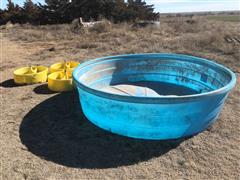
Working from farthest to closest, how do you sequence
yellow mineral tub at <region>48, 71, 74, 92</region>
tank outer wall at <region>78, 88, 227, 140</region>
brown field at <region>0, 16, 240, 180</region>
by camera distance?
yellow mineral tub at <region>48, 71, 74, 92</region>
tank outer wall at <region>78, 88, 227, 140</region>
brown field at <region>0, 16, 240, 180</region>

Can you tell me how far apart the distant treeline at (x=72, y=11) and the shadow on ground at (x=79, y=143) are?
1398 centimetres

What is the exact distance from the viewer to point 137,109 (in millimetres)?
2834

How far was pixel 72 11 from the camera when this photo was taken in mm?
18328

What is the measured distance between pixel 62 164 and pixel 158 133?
1086 millimetres

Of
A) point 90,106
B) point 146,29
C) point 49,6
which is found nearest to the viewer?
point 90,106

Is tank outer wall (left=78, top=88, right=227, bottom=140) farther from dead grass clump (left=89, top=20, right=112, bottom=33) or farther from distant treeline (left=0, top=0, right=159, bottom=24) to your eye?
distant treeline (left=0, top=0, right=159, bottom=24)

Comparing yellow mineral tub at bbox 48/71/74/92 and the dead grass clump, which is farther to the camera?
the dead grass clump

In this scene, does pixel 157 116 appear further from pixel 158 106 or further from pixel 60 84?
pixel 60 84

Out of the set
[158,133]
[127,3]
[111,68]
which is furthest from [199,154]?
[127,3]

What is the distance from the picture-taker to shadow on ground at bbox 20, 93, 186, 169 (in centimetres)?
270

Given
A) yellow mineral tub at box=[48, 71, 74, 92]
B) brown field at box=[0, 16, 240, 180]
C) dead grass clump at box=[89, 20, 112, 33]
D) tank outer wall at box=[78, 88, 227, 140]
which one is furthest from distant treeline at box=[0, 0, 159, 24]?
tank outer wall at box=[78, 88, 227, 140]

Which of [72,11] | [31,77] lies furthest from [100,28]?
[72,11]

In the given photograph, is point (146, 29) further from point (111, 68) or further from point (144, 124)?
point (144, 124)

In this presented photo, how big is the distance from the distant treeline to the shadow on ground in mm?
13979
